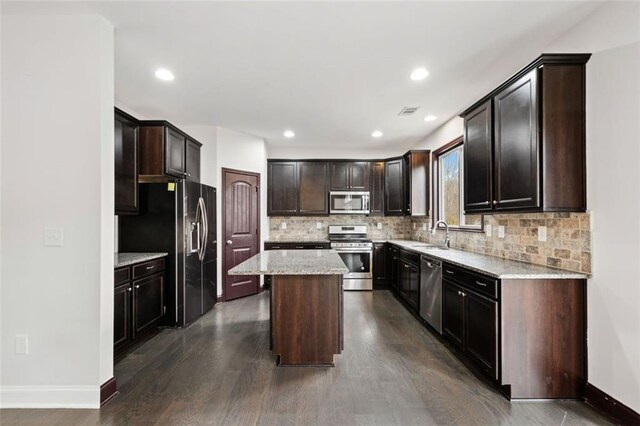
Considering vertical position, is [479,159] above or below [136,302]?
above

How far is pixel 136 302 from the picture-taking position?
3.09 metres

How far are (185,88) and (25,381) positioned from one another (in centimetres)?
281

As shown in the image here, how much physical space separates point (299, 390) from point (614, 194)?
247cm

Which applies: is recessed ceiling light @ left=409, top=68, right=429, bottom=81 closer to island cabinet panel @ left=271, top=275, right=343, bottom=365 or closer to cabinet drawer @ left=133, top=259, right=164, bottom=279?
island cabinet panel @ left=271, top=275, right=343, bottom=365

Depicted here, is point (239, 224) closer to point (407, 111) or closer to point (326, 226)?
point (326, 226)

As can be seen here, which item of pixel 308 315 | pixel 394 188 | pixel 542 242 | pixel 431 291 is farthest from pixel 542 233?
pixel 394 188

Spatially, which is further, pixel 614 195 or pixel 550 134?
pixel 550 134

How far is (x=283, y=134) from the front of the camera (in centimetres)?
520

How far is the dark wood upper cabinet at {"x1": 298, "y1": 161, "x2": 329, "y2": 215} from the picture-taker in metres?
6.00

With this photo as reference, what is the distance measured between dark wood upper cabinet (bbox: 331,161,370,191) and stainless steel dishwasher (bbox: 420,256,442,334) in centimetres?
250

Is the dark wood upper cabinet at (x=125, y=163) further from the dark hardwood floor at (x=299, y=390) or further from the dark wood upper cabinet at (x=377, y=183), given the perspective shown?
the dark wood upper cabinet at (x=377, y=183)

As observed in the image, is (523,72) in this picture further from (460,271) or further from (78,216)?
(78,216)

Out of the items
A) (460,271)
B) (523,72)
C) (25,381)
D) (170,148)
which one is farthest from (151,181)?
(523,72)

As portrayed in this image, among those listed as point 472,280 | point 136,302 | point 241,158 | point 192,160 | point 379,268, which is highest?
point 241,158
